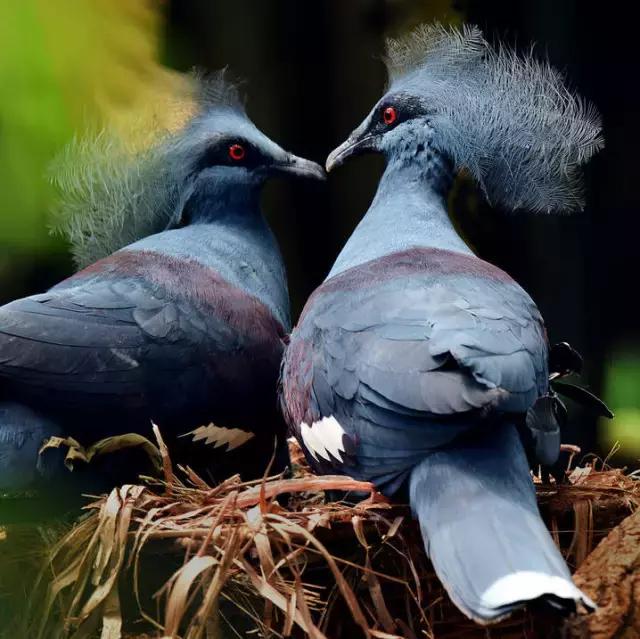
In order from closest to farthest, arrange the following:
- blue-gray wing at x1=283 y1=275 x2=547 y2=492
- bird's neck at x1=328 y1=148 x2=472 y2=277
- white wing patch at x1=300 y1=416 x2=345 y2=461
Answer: blue-gray wing at x1=283 y1=275 x2=547 y2=492 → white wing patch at x1=300 y1=416 x2=345 y2=461 → bird's neck at x1=328 y1=148 x2=472 y2=277

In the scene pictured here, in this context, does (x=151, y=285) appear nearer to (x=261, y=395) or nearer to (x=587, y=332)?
(x=261, y=395)

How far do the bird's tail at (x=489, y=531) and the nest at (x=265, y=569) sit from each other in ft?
0.30

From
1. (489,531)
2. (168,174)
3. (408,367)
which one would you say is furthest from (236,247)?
(489,531)

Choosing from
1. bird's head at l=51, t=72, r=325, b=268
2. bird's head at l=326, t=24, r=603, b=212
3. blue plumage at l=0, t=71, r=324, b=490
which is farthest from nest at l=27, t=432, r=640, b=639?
bird's head at l=51, t=72, r=325, b=268

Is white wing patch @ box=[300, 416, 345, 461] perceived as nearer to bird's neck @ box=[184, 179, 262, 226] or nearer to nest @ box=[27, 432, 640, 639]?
nest @ box=[27, 432, 640, 639]

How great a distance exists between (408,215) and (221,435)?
0.49 metres

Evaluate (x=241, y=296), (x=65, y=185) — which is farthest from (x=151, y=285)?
(x=65, y=185)

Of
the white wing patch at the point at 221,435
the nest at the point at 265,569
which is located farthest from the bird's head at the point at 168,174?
the nest at the point at 265,569

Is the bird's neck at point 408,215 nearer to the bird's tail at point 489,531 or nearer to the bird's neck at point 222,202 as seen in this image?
the bird's neck at point 222,202

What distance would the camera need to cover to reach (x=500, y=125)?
5.15 feet

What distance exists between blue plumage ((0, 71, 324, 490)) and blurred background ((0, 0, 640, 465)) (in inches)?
3.8

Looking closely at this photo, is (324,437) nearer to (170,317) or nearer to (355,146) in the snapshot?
(170,317)

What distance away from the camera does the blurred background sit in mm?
1731

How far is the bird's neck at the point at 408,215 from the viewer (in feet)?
4.87
